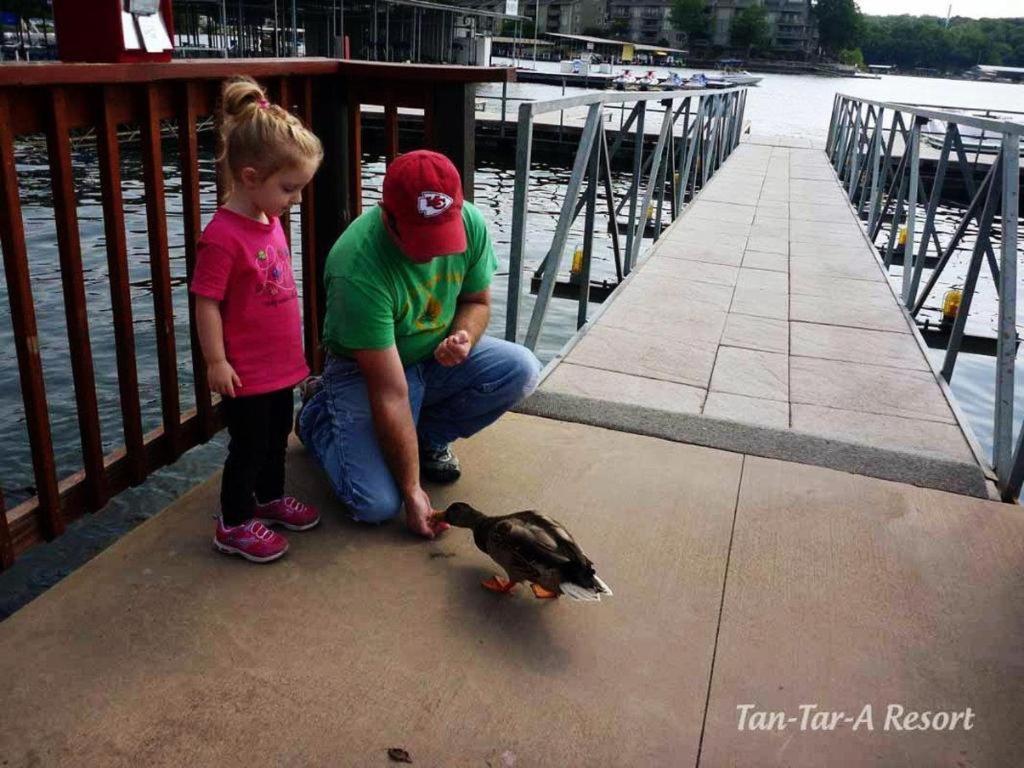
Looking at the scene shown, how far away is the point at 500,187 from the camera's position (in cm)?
1686

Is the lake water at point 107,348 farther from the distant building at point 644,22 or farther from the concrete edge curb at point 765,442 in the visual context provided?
the distant building at point 644,22

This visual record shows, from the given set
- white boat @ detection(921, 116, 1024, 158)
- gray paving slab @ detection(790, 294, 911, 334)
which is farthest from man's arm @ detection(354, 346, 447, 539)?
gray paving slab @ detection(790, 294, 911, 334)

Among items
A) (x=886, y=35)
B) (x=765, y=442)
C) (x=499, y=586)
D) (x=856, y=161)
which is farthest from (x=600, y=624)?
(x=886, y=35)

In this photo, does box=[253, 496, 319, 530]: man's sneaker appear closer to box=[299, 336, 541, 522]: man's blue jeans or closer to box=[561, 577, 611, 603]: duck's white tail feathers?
box=[299, 336, 541, 522]: man's blue jeans

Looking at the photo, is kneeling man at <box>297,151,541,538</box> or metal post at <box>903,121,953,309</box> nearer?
kneeling man at <box>297,151,541,538</box>

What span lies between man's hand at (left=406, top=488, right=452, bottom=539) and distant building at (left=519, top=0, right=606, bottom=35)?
363 feet

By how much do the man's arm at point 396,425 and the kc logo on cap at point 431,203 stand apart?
40cm

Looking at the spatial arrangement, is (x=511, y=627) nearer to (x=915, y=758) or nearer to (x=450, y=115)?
(x=915, y=758)

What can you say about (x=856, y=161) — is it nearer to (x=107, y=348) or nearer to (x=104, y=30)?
(x=107, y=348)

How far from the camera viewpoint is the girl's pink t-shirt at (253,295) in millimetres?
1984

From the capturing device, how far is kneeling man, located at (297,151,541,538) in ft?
7.16

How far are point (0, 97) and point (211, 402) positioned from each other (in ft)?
3.95

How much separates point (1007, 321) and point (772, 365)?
108 cm

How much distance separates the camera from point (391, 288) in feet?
7.60
